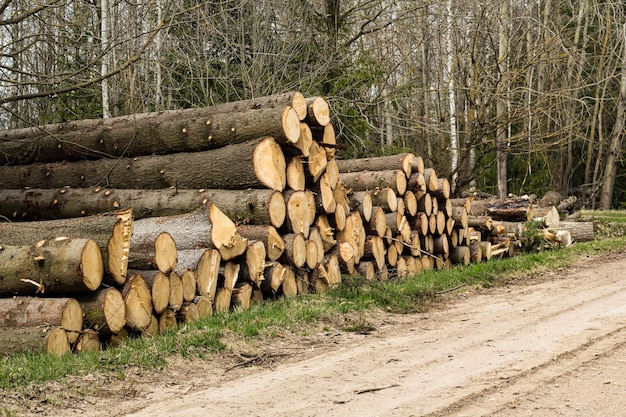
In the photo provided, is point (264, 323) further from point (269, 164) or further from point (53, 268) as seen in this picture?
point (269, 164)

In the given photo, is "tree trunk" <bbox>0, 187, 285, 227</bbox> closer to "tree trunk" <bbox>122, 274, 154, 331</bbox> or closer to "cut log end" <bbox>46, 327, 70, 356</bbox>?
"tree trunk" <bbox>122, 274, 154, 331</bbox>

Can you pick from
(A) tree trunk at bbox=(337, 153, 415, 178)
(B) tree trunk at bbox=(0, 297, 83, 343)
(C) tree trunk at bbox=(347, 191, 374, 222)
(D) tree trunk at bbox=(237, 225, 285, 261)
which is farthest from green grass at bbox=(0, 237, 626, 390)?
(A) tree trunk at bbox=(337, 153, 415, 178)

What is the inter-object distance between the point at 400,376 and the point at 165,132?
6243 millimetres

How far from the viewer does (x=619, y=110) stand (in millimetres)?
27719

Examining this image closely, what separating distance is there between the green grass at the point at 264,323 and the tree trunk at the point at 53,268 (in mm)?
747

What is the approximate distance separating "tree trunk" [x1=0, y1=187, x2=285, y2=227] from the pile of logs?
21mm

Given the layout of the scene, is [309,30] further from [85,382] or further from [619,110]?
[619,110]

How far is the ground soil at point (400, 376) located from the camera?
5109 millimetres

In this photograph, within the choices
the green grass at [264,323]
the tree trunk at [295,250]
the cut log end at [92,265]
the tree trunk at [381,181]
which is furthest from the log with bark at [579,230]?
the cut log end at [92,265]

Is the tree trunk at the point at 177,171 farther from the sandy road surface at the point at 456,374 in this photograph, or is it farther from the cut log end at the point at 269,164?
the sandy road surface at the point at 456,374

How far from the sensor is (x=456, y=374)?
230 inches

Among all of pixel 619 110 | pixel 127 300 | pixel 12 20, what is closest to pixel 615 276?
pixel 127 300

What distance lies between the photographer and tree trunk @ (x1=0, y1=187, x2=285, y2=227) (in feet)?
31.7

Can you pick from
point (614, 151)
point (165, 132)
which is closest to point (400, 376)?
point (165, 132)
